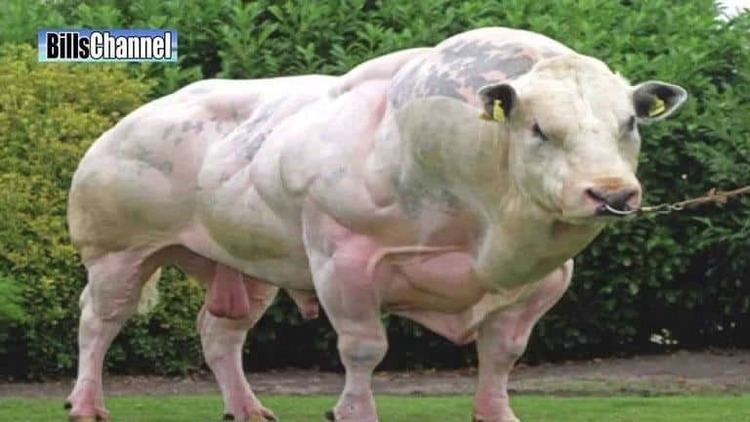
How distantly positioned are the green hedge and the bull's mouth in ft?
23.0

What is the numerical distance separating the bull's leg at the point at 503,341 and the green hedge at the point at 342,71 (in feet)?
17.8

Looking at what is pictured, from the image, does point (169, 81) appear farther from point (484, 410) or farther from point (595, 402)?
point (484, 410)

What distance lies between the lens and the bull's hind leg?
11.5 metres

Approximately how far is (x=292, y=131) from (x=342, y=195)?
2.46 ft

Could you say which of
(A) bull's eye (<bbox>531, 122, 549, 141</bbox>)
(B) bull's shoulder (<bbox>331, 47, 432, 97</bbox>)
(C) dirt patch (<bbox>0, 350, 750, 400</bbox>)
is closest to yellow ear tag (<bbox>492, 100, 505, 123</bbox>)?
(A) bull's eye (<bbox>531, 122, 549, 141</bbox>)

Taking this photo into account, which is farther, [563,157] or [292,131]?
[292,131]

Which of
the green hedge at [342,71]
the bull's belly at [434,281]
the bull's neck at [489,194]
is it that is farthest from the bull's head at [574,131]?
the green hedge at [342,71]

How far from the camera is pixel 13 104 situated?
15.2 meters

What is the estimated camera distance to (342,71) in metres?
15.6

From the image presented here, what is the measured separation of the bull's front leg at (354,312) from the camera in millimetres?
9500

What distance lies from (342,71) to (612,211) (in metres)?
7.42

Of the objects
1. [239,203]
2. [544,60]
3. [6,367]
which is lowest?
[6,367]

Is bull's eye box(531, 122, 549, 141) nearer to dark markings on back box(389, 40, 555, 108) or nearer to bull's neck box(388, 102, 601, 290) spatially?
bull's neck box(388, 102, 601, 290)

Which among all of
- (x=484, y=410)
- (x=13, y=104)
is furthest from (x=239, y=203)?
(x=13, y=104)
